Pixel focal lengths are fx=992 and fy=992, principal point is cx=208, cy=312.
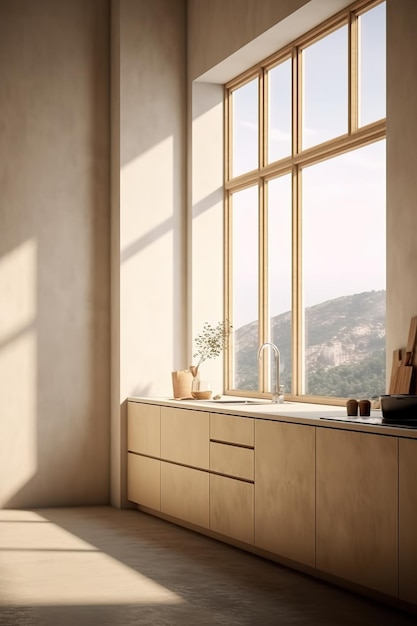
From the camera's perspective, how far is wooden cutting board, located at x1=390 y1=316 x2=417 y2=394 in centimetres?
496

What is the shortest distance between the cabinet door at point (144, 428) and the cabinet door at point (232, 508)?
95cm

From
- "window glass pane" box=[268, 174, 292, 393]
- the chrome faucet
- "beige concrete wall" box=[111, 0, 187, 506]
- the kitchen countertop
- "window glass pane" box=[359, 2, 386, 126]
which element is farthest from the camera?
"beige concrete wall" box=[111, 0, 187, 506]

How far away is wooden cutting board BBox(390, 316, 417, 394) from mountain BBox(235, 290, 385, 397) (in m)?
A: 0.64

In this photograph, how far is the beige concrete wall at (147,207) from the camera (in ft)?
24.6

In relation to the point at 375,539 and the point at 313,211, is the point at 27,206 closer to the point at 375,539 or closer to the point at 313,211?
the point at 313,211

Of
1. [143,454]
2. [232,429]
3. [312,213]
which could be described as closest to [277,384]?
[232,429]

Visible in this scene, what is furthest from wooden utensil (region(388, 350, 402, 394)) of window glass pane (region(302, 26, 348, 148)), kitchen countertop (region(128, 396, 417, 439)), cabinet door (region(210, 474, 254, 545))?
window glass pane (region(302, 26, 348, 148))

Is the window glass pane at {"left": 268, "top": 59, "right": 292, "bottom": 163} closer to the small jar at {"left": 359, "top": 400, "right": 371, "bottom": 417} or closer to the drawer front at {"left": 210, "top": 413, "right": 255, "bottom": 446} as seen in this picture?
the drawer front at {"left": 210, "top": 413, "right": 255, "bottom": 446}

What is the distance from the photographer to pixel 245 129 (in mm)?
7523

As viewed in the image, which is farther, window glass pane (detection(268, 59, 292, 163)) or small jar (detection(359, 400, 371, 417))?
window glass pane (detection(268, 59, 292, 163))

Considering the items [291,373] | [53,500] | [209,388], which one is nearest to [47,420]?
[53,500]

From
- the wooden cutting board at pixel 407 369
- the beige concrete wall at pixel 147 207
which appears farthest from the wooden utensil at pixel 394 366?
the beige concrete wall at pixel 147 207

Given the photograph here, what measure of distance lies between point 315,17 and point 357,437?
118 inches

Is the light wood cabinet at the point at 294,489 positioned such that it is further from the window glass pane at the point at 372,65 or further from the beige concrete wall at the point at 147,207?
the window glass pane at the point at 372,65
